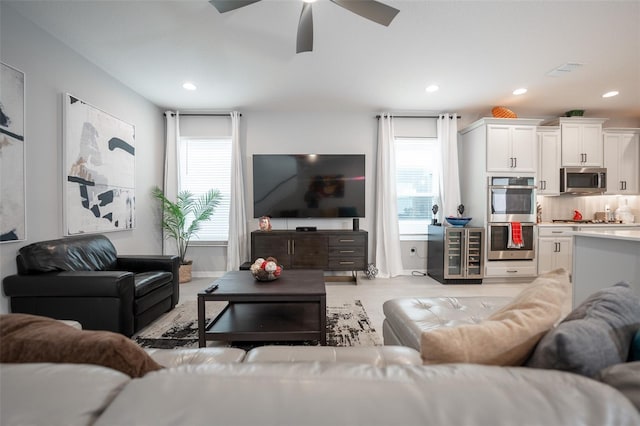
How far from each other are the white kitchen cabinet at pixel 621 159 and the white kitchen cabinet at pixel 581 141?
245mm

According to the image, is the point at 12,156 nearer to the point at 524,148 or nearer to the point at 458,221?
the point at 458,221

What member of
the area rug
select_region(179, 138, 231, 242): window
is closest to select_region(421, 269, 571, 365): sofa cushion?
the area rug

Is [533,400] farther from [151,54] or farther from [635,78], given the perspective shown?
[635,78]

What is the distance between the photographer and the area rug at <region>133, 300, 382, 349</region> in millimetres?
2181

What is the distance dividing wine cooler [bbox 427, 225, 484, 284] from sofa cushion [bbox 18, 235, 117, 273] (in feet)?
13.9

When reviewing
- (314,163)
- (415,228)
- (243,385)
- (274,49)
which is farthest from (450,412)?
(415,228)

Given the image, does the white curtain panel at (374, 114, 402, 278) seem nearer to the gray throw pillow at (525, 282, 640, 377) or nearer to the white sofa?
the gray throw pillow at (525, 282, 640, 377)

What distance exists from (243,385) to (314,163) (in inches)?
154

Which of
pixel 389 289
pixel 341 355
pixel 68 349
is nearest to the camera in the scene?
pixel 68 349

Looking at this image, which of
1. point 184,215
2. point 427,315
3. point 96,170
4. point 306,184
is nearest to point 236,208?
point 184,215

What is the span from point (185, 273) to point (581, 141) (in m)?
6.50

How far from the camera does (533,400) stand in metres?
0.47

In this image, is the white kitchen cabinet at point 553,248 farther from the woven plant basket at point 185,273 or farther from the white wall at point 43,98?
the white wall at point 43,98

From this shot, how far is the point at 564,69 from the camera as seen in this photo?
9.96ft
